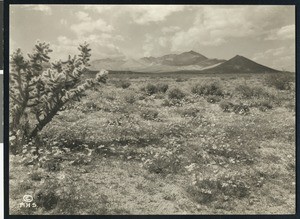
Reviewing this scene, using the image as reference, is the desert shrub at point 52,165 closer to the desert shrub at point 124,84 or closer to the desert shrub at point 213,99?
the desert shrub at point 124,84

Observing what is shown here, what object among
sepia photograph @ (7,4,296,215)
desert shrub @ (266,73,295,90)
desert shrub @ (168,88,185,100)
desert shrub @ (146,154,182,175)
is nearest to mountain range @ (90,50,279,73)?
sepia photograph @ (7,4,296,215)

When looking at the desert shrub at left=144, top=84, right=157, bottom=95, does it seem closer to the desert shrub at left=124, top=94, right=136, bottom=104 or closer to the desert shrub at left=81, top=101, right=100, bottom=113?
the desert shrub at left=124, top=94, right=136, bottom=104

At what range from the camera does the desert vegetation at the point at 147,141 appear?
4.96 meters

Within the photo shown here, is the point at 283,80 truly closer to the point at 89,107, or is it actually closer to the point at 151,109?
the point at 151,109

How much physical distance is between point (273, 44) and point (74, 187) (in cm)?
311

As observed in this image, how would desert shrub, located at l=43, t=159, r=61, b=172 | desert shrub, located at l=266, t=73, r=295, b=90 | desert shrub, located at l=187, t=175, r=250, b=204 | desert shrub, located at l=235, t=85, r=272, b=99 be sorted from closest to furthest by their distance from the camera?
desert shrub, located at l=187, t=175, r=250, b=204 → desert shrub, located at l=43, t=159, r=61, b=172 → desert shrub, located at l=266, t=73, r=295, b=90 → desert shrub, located at l=235, t=85, r=272, b=99

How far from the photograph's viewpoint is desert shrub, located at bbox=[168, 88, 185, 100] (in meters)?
5.29

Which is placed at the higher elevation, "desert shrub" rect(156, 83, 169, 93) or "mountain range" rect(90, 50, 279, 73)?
"mountain range" rect(90, 50, 279, 73)

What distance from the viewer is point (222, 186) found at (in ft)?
16.4

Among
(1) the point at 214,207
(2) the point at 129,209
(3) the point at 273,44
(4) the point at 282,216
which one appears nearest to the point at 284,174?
(4) the point at 282,216

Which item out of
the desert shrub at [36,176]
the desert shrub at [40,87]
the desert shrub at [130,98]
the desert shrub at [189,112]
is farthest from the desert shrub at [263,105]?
the desert shrub at [36,176]

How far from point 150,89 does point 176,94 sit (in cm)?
35

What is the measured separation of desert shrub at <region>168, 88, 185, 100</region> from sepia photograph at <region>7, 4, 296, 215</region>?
13 mm

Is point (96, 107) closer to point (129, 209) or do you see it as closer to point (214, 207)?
point (129, 209)
